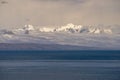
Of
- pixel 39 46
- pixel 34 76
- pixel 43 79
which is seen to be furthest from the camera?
pixel 39 46

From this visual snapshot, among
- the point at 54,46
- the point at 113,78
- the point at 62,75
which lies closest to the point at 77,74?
the point at 62,75

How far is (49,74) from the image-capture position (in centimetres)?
4738

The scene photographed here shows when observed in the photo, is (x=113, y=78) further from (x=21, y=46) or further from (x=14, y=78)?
(x=21, y=46)

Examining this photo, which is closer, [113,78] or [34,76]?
[113,78]

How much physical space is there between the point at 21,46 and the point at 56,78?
11690 cm

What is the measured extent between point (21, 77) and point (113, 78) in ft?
24.9

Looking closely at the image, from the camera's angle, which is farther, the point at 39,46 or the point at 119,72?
the point at 39,46

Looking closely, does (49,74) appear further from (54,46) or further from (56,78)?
(54,46)

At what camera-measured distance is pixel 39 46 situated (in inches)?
6147

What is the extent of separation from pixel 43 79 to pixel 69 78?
2.43m

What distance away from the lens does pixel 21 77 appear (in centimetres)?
4478

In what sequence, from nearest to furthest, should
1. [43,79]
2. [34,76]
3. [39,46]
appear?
[43,79]
[34,76]
[39,46]

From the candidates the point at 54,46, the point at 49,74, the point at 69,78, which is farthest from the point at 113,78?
the point at 54,46

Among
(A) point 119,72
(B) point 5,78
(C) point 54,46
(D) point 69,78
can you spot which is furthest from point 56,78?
(C) point 54,46
